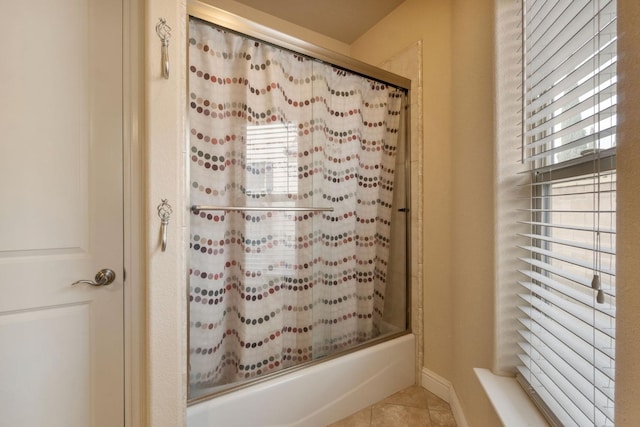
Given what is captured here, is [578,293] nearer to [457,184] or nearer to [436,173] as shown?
[457,184]

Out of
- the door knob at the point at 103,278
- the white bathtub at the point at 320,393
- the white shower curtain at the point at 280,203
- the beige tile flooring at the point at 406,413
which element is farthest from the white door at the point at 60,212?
the beige tile flooring at the point at 406,413

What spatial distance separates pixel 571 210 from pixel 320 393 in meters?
1.36

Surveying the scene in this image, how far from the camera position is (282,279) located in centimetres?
152

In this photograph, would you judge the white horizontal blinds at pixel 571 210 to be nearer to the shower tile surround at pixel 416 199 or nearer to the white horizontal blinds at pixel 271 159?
the shower tile surround at pixel 416 199

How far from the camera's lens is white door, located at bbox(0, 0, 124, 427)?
39.0 inches

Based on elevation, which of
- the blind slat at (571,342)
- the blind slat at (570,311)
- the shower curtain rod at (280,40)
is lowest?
the blind slat at (571,342)

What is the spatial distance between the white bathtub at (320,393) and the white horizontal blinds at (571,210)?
31.2 inches

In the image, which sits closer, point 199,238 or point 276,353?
point 199,238

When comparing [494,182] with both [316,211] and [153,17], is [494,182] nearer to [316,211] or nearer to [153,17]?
[316,211]

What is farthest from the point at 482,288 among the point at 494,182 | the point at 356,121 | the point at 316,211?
the point at 356,121

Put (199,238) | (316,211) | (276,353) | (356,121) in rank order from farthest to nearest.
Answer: (356,121)
(316,211)
(276,353)
(199,238)

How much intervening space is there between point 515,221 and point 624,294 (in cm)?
65

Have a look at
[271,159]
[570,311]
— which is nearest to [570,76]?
[570,311]

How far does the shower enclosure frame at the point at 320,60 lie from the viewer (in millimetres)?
1236
